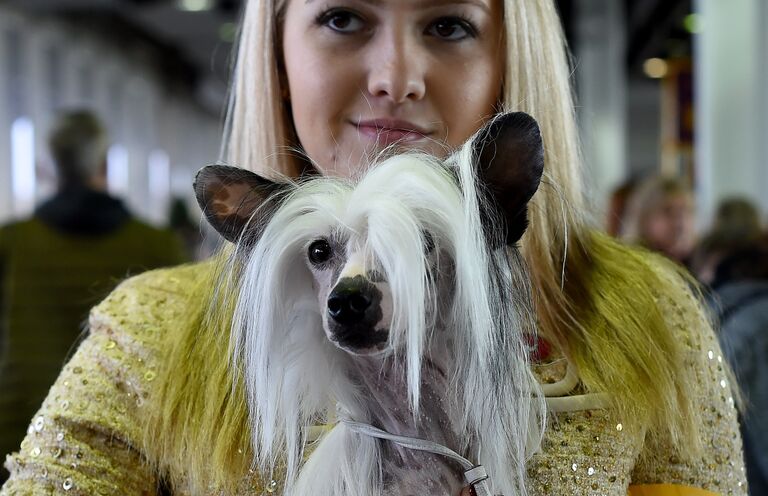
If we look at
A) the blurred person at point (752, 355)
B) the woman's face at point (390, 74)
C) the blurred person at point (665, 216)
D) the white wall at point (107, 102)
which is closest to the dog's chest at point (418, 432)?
the woman's face at point (390, 74)

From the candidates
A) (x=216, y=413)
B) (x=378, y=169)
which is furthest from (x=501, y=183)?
(x=216, y=413)

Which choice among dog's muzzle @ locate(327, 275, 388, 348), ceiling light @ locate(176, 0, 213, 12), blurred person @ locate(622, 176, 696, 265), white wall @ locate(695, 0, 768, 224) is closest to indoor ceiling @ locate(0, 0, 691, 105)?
ceiling light @ locate(176, 0, 213, 12)

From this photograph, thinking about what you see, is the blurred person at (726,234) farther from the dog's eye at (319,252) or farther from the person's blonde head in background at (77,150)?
the dog's eye at (319,252)

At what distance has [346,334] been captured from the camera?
2.49ft

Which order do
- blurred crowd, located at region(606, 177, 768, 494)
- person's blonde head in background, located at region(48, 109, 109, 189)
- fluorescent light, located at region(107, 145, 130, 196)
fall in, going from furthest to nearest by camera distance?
fluorescent light, located at region(107, 145, 130, 196)
person's blonde head in background, located at region(48, 109, 109, 189)
blurred crowd, located at region(606, 177, 768, 494)

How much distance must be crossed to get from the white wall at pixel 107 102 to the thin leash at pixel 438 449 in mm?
5759

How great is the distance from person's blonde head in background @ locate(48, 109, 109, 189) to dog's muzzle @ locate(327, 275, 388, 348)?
7.22 ft

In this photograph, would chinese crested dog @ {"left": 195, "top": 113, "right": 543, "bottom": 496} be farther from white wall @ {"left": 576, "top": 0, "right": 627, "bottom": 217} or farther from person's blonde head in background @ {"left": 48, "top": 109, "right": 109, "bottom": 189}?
white wall @ {"left": 576, "top": 0, "right": 627, "bottom": 217}

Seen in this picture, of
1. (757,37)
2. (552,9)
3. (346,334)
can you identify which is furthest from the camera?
(757,37)

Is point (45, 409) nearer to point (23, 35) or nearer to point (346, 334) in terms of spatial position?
point (346, 334)

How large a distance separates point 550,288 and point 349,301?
38cm

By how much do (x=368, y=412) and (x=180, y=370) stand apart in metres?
0.28

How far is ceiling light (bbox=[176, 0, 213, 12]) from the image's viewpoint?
33.4 feet

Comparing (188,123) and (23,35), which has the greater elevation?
(23,35)
